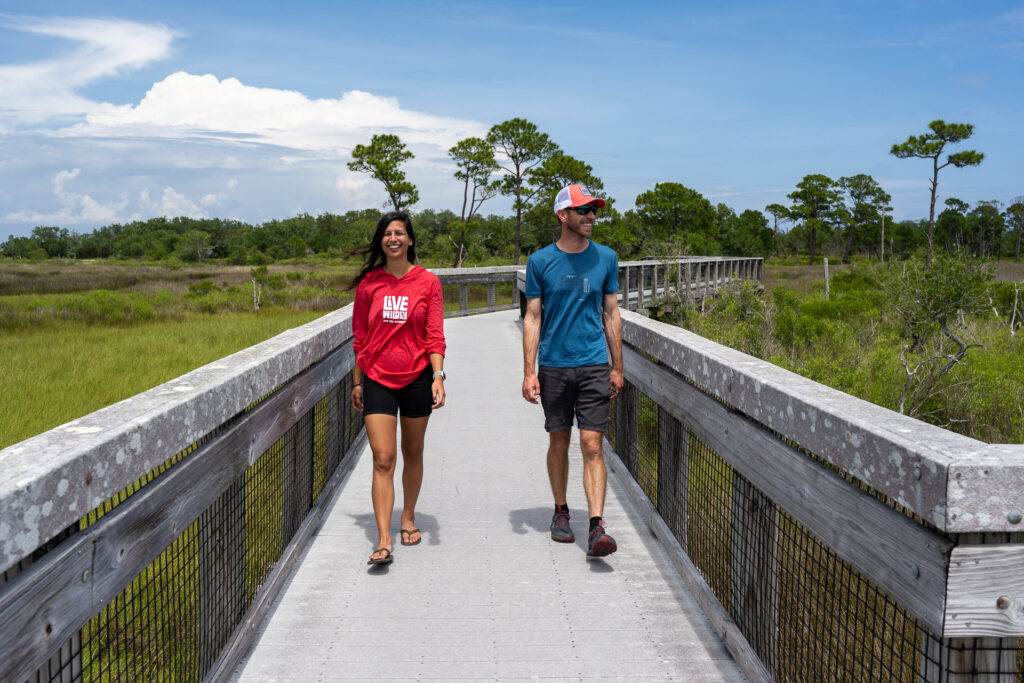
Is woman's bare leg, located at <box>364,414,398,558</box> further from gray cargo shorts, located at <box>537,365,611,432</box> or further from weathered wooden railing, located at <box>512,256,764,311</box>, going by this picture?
weathered wooden railing, located at <box>512,256,764,311</box>

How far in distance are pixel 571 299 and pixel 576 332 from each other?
7.6 inches

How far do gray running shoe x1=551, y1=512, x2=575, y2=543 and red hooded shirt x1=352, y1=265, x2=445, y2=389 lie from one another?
4.14ft

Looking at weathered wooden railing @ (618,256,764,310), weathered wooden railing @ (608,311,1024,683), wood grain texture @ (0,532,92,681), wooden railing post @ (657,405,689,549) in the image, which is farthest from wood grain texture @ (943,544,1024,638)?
weathered wooden railing @ (618,256,764,310)

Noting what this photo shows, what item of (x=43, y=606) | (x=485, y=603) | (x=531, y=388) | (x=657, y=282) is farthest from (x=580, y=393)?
(x=657, y=282)

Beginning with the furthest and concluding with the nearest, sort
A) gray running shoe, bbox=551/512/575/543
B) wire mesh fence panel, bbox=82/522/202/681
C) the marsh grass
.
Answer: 1. the marsh grass
2. gray running shoe, bbox=551/512/575/543
3. wire mesh fence panel, bbox=82/522/202/681

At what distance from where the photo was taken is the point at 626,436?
21.7ft

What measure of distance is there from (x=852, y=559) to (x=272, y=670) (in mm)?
2306

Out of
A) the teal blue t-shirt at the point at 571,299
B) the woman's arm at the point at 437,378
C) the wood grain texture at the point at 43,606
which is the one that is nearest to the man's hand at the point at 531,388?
the teal blue t-shirt at the point at 571,299

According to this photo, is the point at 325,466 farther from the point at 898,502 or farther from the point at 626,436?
the point at 898,502

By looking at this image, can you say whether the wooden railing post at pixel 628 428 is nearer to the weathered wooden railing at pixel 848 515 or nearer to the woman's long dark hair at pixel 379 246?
the weathered wooden railing at pixel 848 515

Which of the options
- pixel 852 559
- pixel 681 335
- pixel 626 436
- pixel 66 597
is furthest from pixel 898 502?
pixel 626 436

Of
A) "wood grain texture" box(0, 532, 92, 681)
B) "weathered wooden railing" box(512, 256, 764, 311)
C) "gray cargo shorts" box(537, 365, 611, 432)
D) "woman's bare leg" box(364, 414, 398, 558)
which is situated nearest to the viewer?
"wood grain texture" box(0, 532, 92, 681)

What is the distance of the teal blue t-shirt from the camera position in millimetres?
4742

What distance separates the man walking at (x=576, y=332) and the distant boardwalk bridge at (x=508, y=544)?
1.41 feet
